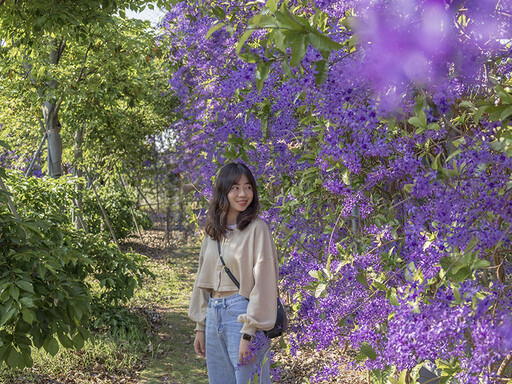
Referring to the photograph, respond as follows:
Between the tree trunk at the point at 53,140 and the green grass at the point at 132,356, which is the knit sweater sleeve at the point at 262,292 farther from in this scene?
the tree trunk at the point at 53,140

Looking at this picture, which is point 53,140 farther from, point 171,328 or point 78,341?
point 78,341

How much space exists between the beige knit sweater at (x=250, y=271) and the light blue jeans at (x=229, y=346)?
0.21ft

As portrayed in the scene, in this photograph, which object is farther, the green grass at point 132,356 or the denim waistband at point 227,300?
the green grass at point 132,356

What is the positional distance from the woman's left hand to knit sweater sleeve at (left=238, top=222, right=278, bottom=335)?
0.16 ft

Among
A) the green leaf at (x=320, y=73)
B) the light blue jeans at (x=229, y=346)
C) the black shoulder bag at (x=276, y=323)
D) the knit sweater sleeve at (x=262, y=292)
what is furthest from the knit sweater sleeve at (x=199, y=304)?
the green leaf at (x=320, y=73)

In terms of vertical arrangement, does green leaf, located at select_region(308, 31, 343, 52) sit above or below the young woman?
above

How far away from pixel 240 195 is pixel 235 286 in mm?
393

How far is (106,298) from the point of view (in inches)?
205

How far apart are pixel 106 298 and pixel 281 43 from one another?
450cm

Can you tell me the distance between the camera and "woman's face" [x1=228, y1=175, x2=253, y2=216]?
2436 mm

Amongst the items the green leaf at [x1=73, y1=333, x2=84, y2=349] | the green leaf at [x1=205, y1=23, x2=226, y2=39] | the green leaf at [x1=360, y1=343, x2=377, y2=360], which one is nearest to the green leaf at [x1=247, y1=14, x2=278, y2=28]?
the green leaf at [x1=205, y1=23, x2=226, y2=39]

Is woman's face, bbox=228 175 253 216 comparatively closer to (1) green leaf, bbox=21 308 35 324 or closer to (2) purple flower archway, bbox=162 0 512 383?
(2) purple flower archway, bbox=162 0 512 383

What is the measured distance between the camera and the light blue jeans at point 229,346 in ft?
7.62

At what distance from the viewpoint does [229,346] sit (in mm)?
2369
